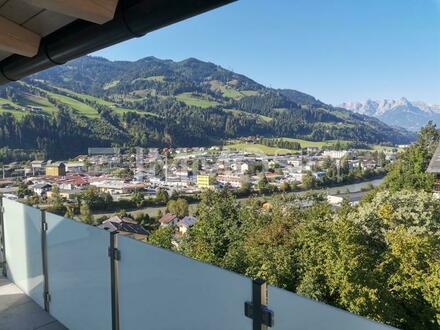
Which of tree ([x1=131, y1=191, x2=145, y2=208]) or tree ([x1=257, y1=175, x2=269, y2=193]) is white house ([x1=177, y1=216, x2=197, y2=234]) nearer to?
tree ([x1=131, y1=191, x2=145, y2=208])

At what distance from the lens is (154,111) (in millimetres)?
53469

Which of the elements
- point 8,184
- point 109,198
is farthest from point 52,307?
point 109,198

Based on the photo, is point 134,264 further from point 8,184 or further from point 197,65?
point 197,65

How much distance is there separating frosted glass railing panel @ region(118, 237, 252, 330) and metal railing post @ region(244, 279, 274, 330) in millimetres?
20

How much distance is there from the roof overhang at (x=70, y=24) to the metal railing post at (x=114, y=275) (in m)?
0.83

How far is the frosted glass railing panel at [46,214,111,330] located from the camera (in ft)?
6.16

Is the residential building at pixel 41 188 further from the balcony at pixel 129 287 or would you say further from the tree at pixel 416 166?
the balcony at pixel 129 287

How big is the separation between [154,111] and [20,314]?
52.3 metres

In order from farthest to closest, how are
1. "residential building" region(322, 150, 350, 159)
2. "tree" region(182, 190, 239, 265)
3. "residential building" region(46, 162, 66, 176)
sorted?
"residential building" region(322, 150, 350, 159) → "residential building" region(46, 162, 66, 176) → "tree" region(182, 190, 239, 265)

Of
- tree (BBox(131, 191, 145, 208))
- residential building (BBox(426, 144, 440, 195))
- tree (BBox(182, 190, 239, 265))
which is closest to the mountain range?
residential building (BBox(426, 144, 440, 195))

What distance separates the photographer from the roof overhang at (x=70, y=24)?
1072 mm

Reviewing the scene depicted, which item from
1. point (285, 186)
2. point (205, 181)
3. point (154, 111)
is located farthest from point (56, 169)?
point (154, 111)

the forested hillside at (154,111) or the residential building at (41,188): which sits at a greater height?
the forested hillside at (154,111)

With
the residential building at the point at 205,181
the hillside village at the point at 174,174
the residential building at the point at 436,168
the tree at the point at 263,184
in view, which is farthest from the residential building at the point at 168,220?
the residential building at the point at 436,168
